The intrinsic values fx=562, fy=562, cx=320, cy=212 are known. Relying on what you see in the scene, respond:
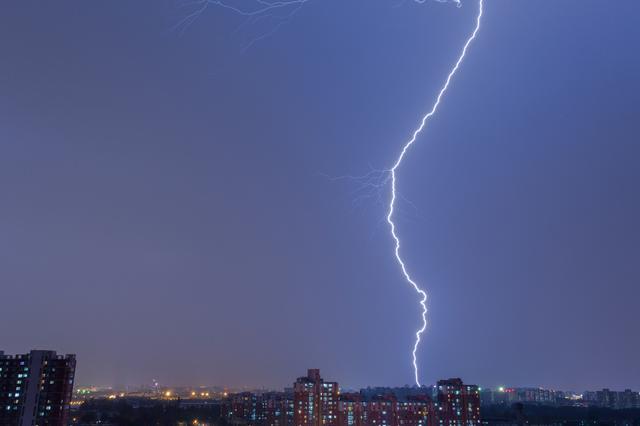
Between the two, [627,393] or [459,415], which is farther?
[627,393]

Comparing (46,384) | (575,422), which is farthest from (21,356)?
(575,422)

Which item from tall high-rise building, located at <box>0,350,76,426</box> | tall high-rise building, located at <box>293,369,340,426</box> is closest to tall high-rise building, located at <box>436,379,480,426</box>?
tall high-rise building, located at <box>293,369,340,426</box>

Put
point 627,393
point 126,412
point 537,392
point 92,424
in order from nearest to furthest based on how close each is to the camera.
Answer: point 92,424
point 126,412
point 627,393
point 537,392

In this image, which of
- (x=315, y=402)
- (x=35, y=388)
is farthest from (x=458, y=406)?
(x=35, y=388)

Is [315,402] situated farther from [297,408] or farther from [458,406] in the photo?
[458,406]

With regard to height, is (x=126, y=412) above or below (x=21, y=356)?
below

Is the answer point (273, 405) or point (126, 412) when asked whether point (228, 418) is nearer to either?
point (273, 405)

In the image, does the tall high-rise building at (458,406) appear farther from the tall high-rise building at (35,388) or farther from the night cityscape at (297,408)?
the tall high-rise building at (35,388)

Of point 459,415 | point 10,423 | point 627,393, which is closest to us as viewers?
point 10,423
